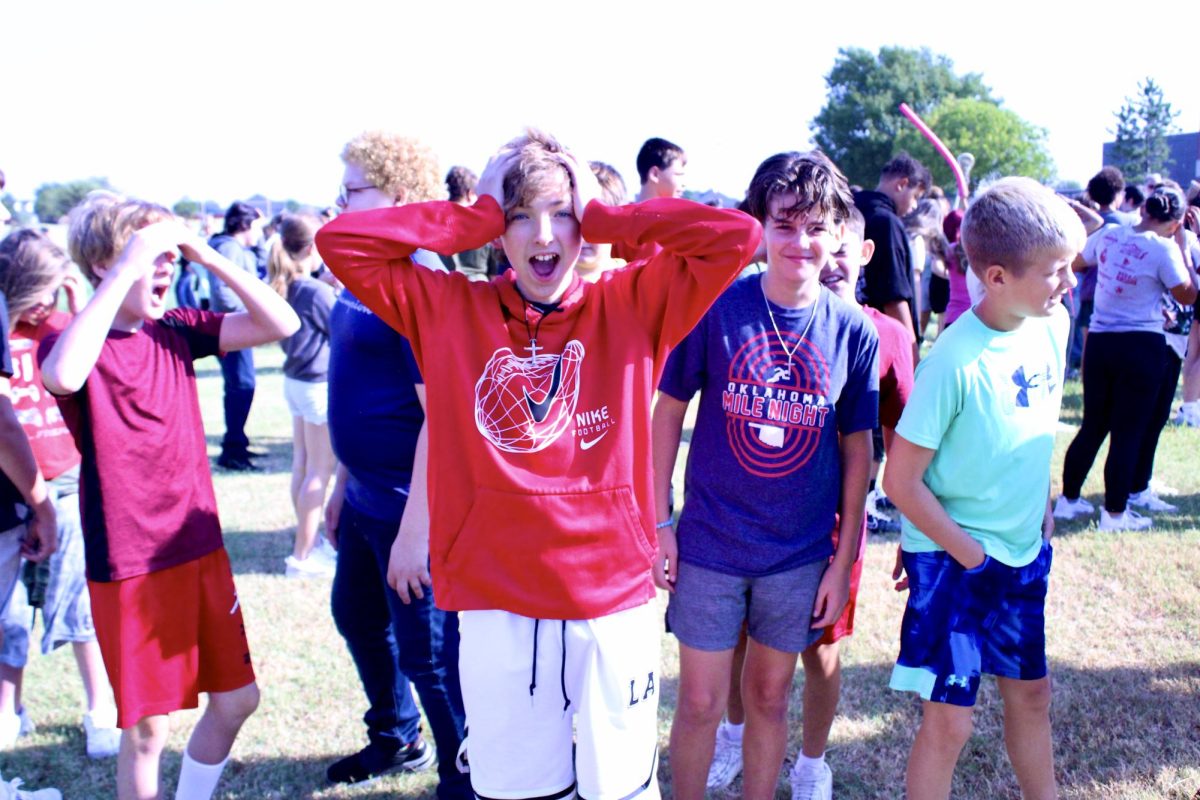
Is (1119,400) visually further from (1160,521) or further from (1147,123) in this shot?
(1147,123)

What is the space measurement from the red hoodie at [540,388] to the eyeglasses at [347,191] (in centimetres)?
78

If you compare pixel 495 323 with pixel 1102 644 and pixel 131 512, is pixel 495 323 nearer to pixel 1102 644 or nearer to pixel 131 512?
pixel 131 512

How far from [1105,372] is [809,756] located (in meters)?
3.89

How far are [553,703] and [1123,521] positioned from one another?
480 centimetres

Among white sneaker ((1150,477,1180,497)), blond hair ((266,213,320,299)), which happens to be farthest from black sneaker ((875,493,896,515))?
blond hair ((266,213,320,299))

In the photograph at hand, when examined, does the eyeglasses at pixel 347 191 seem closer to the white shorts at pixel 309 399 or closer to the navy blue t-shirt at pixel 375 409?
the navy blue t-shirt at pixel 375 409

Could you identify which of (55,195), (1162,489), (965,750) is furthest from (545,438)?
(55,195)

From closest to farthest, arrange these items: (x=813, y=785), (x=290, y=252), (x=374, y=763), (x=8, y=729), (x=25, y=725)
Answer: (x=813, y=785) < (x=374, y=763) < (x=8, y=729) < (x=25, y=725) < (x=290, y=252)

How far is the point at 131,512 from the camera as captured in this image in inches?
95.7

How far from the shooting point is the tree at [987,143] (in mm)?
54219

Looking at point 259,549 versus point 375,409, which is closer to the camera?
point 375,409

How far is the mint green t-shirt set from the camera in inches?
88.0

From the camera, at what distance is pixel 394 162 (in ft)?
8.85

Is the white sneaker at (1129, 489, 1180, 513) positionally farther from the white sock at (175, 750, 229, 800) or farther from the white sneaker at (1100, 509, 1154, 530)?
the white sock at (175, 750, 229, 800)
